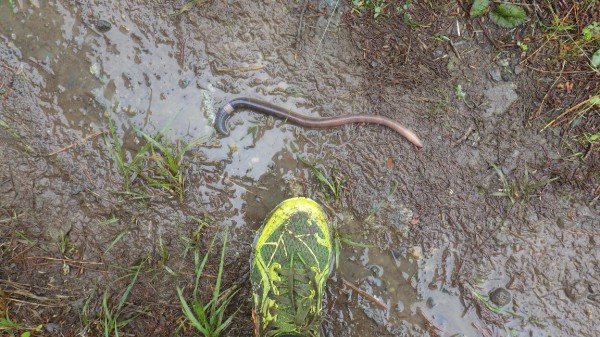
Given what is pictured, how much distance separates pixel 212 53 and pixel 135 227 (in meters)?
1.42

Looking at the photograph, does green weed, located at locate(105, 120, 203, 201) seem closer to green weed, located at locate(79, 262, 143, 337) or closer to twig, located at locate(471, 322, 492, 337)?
green weed, located at locate(79, 262, 143, 337)

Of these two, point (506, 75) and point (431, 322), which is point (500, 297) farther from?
point (506, 75)

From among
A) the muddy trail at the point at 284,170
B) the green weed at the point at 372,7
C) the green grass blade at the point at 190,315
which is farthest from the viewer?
the green weed at the point at 372,7

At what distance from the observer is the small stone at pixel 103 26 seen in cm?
304

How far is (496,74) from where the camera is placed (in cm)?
313

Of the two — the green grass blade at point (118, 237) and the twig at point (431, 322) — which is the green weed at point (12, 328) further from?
the twig at point (431, 322)

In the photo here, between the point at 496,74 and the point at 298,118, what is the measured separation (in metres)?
1.57

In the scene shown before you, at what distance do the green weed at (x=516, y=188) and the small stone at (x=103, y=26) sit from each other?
3097 millimetres

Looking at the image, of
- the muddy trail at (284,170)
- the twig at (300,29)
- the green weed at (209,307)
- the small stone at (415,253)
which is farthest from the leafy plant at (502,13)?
the green weed at (209,307)

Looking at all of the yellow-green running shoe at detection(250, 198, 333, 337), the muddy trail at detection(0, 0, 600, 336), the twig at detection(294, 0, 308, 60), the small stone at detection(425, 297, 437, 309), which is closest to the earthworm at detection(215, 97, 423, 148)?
the muddy trail at detection(0, 0, 600, 336)

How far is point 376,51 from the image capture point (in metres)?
3.12

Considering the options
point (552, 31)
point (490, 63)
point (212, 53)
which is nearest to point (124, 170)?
point (212, 53)

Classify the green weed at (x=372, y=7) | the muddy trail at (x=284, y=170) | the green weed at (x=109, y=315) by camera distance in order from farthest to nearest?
the green weed at (x=372, y=7)
the muddy trail at (x=284, y=170)
the green weed at (x=109, y=315)

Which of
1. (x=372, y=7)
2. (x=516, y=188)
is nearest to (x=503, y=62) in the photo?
(x=516, y=188)
